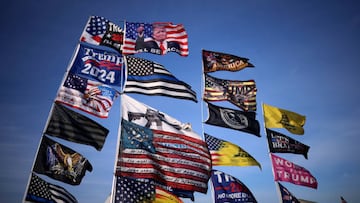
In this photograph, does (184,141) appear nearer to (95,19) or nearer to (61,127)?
(61,127)

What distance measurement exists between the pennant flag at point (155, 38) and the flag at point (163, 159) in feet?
23.3

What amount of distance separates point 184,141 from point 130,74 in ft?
18.9

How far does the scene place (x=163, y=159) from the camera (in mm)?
16562

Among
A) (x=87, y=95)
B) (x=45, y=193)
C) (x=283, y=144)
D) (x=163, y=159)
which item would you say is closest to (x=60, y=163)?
(x=45, y=193)

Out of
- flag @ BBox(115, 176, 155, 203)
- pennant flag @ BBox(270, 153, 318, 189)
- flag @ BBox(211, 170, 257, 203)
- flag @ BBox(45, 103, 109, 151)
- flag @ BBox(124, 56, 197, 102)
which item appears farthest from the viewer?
pennant flag @ BBox(270, 153, 318, 189)

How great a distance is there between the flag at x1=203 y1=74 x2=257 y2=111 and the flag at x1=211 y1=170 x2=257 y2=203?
21.2ft

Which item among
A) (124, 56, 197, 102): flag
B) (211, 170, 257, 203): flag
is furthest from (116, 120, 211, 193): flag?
(124, 56, 197, 102): flag

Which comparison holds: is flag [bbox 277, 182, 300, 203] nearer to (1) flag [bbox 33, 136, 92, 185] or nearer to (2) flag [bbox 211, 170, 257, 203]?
(2) flag [bbox 211, 170, 257, 203]

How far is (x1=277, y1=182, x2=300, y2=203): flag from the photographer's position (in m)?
20.7

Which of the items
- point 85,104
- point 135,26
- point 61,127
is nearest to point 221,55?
point 135,26

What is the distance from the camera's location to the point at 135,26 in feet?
71.2

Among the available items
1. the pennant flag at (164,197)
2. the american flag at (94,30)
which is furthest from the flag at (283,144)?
the american flag at (94,30)

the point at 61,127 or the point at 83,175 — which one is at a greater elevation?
the point at 61,127

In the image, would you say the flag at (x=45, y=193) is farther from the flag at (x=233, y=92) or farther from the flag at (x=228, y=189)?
the flag at (x=233, y=92)
